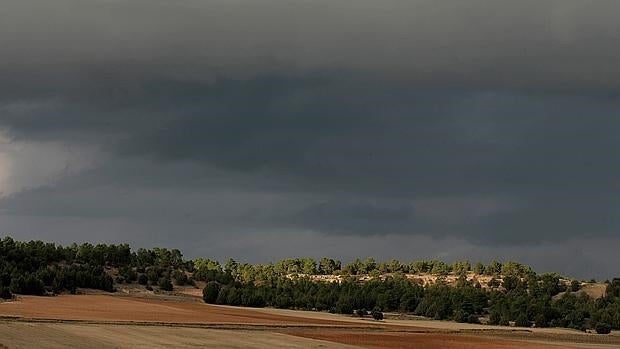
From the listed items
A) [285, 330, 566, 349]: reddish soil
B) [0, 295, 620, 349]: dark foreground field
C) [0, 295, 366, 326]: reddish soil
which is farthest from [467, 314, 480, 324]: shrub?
[285, 330, 566, 349]: reddish soil

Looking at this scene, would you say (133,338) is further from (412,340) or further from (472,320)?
(472,320)

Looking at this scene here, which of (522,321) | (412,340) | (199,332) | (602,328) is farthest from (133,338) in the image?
(522,321)

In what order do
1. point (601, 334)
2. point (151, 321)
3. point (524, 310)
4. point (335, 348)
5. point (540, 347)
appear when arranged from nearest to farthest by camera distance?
point (335, 348) → point (540, 347) → point (151, 321) → point (601, 334) → point (524, 310)

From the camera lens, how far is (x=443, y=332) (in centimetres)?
14650

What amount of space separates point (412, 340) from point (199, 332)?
2667 centimetres

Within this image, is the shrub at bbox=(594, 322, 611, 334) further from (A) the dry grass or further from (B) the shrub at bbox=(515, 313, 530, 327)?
(A) the dry grass

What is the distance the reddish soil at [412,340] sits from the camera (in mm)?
110938

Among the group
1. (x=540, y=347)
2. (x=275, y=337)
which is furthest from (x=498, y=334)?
(x=275, y=337)

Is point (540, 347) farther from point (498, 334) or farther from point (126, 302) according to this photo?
point (126, 302)

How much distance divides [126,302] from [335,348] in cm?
9147

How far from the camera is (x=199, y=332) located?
116688 mm

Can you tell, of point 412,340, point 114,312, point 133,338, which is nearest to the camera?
point 133,338

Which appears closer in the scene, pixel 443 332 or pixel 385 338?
pixel 385 338

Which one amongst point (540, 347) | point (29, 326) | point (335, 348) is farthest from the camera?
point (540, 347)
